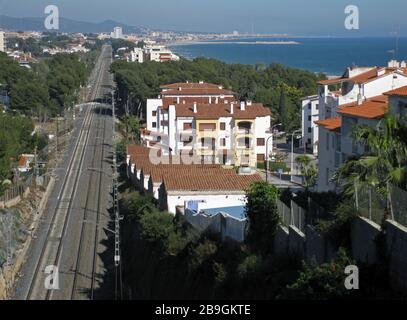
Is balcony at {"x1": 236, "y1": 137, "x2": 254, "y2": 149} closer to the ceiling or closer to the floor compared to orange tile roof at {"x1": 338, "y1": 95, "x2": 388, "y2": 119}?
closer to the floor

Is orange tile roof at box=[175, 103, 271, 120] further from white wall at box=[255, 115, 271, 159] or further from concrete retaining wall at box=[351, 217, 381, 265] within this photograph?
concrete retaining wall at box=[351, 217, 381, 265]

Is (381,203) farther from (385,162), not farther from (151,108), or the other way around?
(151,108)

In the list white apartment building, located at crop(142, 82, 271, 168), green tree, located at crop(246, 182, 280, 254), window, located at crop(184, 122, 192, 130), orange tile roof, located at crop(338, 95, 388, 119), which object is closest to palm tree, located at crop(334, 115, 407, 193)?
green tree, located at crop(246, 182, 280, 254)

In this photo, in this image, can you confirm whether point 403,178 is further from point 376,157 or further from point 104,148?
point 104,148

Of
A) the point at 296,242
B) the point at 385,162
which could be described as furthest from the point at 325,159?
the point at 385,162

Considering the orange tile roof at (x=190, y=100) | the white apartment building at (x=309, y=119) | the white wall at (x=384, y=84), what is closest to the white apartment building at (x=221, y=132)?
the white apartment building at (x=309, y=119)

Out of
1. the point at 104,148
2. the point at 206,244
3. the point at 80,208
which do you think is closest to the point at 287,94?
the point at 104,148
